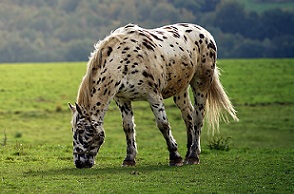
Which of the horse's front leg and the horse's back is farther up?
the horse's back

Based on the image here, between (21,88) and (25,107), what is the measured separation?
6414mm

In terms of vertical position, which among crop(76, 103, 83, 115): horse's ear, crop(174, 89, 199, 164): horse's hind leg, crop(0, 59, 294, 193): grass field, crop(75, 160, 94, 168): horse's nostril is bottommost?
crop(0, 59, 294, 193): grass field

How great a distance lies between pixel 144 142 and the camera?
27891mm

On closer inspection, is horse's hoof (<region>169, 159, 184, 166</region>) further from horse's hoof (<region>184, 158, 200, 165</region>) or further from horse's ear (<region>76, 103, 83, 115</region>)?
horse's ear (<region>76, 103, 83, 115</region>)

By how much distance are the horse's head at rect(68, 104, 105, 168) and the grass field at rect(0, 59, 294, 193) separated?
0.25m

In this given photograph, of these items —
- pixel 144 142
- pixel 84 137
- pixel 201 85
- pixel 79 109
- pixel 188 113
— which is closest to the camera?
pixel 79 109

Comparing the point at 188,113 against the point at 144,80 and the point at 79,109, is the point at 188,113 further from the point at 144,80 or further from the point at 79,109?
the point at 79,109

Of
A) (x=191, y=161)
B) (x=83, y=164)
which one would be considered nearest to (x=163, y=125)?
(x=191, y=161)

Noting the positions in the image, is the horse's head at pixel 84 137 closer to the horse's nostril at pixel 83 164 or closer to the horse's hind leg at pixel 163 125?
the horse's nostril at pixel 83 164

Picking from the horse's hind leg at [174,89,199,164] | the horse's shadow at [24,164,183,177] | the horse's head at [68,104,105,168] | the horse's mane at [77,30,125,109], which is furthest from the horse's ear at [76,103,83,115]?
the horse's hind leg at [174,89,199,164]

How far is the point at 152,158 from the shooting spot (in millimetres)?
16828

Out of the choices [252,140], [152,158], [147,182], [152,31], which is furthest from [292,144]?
[147,182]

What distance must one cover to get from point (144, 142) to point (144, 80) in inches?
560

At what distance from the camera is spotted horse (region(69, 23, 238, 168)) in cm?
1354
